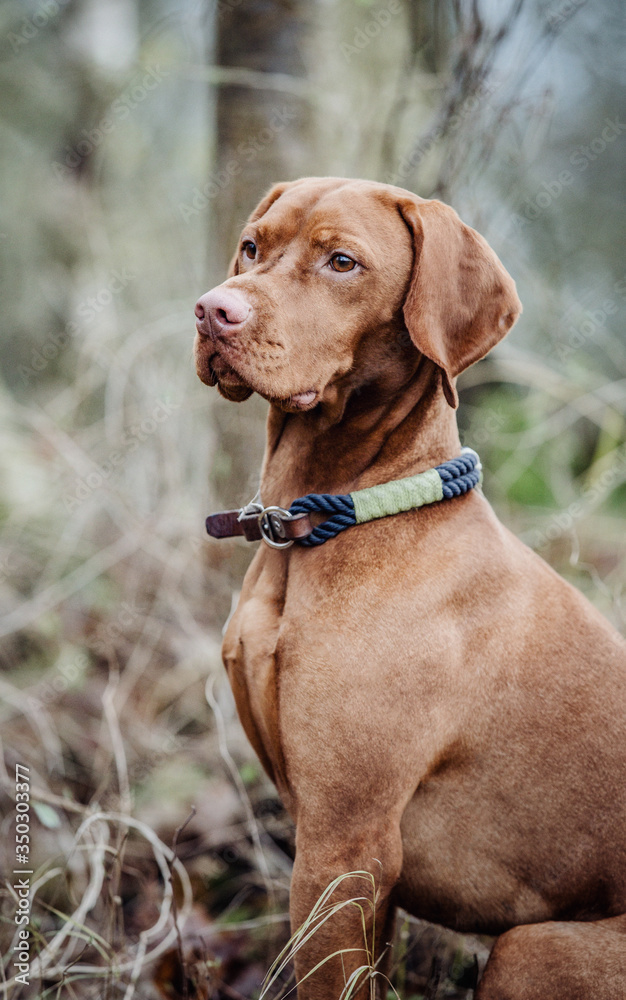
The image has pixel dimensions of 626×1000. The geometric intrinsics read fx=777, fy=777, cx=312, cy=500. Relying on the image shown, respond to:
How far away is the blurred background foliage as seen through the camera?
3.10 m

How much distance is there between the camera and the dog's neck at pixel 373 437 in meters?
2.25

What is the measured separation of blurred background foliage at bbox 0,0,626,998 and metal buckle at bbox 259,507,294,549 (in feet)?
3.01

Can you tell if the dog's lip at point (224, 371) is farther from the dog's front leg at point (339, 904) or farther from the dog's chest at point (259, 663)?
the dog's front leg at point (339, 904)

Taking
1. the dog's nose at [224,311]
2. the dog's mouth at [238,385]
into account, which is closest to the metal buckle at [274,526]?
the dog's mouth at [238,385]

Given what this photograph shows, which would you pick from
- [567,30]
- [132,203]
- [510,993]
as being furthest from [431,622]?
[132,203]

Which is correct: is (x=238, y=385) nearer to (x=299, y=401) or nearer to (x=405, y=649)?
(x=299, y=401)

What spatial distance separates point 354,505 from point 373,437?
229 millimetres

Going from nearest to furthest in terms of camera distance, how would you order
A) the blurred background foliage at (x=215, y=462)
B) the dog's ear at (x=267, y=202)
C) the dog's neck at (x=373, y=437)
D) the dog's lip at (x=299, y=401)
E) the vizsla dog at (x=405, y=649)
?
the vizsla dog at (x=405, y=649) < the dog's lip at (x=299, y=401) < the dog's neck at (x=373, y=437) < the dog's ear at (x=267, y=202) < the blurred background foliage at (x=215, y=462)

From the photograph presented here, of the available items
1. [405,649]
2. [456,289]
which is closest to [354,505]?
[405,649]

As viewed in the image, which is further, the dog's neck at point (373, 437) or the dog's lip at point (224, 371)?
the dog's neck at point (373, 437)

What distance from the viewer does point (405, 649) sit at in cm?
201

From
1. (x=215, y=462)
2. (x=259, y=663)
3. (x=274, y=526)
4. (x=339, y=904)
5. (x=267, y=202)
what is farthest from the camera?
(x=215, y=462)

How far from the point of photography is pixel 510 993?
1.91 m

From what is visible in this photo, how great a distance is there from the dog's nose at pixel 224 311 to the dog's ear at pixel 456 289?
1.48 ft
